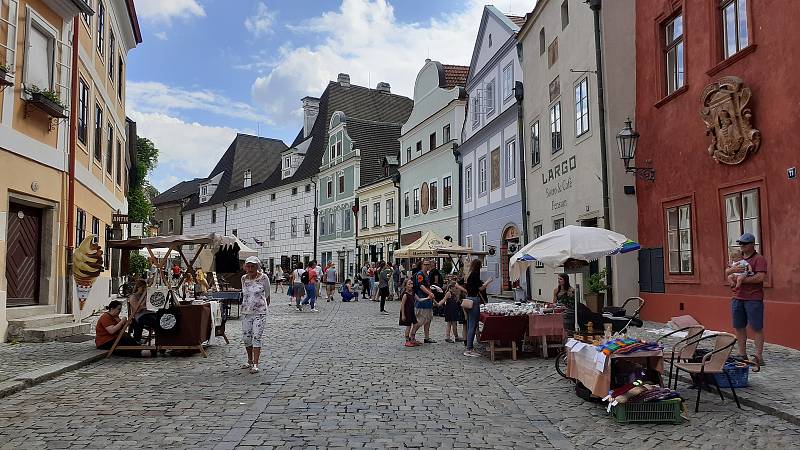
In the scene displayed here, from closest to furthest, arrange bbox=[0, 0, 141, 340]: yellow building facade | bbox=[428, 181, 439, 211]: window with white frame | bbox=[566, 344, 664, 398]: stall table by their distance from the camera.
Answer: bbox=[566, 344, 664, 398]: stall table < bbox=[0, 0, 141, 340]: yellow building facade < bbox=[428, 181, 439, 211]: window with white frame

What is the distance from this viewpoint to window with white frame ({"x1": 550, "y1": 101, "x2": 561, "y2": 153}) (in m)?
19.5

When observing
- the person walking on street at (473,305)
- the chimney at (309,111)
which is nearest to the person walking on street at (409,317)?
the person walking on street at (473,305)

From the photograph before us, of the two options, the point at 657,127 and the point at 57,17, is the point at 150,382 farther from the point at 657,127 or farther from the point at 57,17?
the point at 657,127

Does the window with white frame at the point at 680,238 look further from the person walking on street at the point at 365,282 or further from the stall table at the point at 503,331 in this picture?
the person walking on street at the point at 365,282

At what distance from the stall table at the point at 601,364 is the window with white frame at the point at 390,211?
32.9 metres

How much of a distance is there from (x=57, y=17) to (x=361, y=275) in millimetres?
22695

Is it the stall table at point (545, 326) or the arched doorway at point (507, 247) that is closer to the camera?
the stall table at point (545, 326)

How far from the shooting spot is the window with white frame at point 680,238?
44.1 feet

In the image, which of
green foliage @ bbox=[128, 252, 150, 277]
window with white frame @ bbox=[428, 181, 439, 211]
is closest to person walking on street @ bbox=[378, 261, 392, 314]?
window with white frame @ bbox=[428, 181, 439, 211]

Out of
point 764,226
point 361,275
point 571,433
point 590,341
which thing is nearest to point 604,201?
point 764,226

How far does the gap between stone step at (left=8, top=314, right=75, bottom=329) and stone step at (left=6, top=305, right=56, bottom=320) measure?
0.11 meters

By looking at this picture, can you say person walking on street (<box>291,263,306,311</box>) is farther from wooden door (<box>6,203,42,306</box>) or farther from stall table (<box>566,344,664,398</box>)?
stall table (<box>566,344,664,398</box>)

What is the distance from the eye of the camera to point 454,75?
33.8 meters

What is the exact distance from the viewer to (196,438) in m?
5.88
